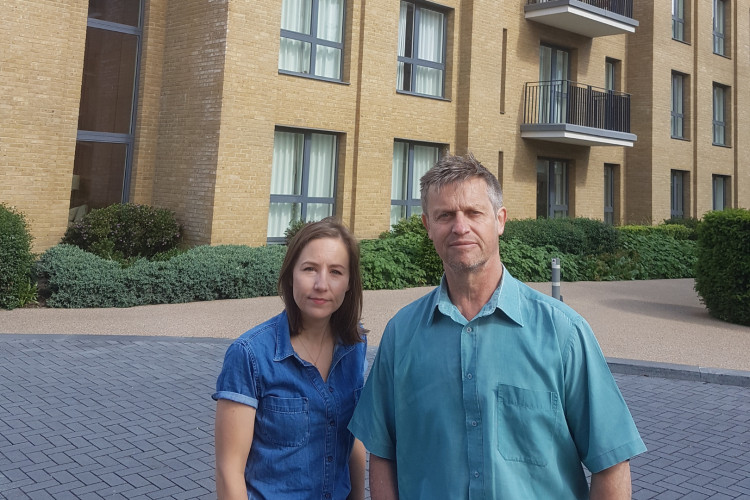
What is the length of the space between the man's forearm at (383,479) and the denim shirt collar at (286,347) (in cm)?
36

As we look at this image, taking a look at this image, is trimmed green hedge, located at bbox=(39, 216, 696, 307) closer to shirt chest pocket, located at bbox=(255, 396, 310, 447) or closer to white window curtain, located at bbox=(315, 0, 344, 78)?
white window curtain, located at bbox=(315, 0, 344, 78)

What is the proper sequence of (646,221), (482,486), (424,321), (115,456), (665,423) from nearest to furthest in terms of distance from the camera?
(482,486) → (424,321) → (115,456) → (665,423) → (646,221)

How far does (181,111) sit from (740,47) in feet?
78.5

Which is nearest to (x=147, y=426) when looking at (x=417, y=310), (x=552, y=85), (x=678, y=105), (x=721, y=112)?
(x=417, y=310)

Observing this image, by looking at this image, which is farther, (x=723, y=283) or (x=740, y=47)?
(x=740, y=47)

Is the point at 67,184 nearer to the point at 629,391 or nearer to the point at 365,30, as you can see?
the point at 365,30

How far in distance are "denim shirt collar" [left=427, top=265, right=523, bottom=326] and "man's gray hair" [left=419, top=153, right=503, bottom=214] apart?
24cm

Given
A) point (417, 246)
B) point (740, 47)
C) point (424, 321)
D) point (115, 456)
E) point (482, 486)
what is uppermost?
point (740, 47)

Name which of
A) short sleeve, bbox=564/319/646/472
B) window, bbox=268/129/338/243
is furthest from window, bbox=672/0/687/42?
short sleeve, bbox=564/319/646/472

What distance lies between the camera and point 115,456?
4945mm

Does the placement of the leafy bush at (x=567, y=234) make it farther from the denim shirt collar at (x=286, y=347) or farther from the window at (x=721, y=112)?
the denim shirt collar at (x=286, y=347)

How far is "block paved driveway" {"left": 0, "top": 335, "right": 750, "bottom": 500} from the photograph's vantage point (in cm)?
455

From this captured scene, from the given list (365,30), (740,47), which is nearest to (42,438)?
(365,30)

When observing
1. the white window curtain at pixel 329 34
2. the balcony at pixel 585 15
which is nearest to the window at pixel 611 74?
the balcony at pixel 585 15
